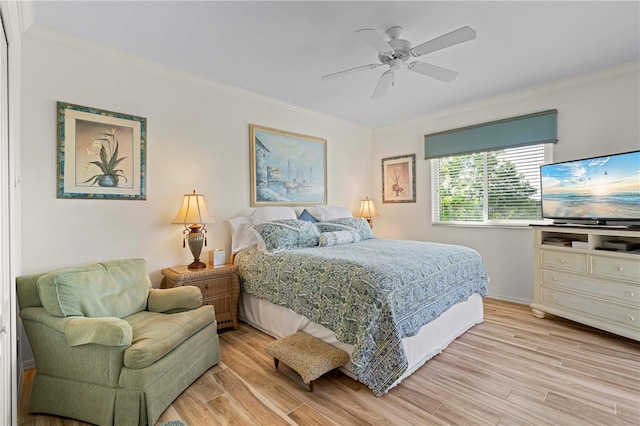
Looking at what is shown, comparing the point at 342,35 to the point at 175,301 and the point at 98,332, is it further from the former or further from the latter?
the point at 98,332

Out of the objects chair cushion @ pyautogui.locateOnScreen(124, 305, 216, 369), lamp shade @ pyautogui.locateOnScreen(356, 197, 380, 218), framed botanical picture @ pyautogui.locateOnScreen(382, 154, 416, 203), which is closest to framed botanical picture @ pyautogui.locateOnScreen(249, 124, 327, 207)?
lamp shade @ pyautogui.locateOnScreen(356, 197, 380, 218)

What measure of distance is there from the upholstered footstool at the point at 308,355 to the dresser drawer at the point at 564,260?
8.13ft

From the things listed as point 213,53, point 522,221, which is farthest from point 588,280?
point 213,53

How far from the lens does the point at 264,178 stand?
3.82 meters

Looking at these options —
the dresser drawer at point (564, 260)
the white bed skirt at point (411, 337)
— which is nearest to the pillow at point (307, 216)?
the white bed skirt at point (411, 337)

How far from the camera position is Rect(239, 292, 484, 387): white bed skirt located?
2227 millimetres

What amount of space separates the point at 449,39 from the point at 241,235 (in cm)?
263

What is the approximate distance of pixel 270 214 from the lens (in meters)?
3.55

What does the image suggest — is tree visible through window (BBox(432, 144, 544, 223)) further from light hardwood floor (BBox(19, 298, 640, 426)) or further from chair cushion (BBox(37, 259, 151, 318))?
chair cushion (BBox(37, 259, 151, 318))

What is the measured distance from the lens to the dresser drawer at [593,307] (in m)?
2.56

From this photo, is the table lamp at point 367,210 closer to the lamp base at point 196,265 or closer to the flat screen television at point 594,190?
the flat screen television at point 594,190

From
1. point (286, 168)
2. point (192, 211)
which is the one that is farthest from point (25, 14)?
point (286, 168)

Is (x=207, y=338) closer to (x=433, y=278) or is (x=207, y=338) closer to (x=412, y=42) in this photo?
(x=433, y=278)

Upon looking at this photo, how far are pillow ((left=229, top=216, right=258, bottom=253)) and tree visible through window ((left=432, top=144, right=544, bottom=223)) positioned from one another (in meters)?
2.81
